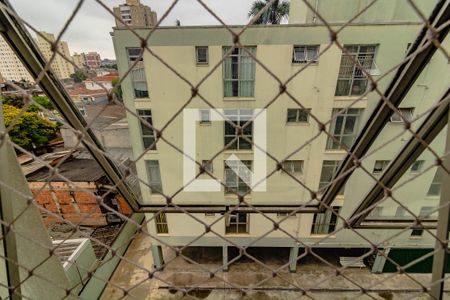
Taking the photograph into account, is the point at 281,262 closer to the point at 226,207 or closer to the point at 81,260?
the point at 81,260

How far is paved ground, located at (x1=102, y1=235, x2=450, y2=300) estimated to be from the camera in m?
3.18

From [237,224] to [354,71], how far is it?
2.22 m

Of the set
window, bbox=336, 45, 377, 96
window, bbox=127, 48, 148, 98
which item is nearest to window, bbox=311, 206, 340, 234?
window, bbox=336, 45, 377, 96

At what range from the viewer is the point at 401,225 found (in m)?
0.78

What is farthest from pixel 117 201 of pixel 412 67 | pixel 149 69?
pixel 412 67

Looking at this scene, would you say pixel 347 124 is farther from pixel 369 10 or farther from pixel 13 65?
pixel 13 65

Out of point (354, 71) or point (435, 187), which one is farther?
point (435, 187)

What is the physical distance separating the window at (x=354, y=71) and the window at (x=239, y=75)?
86 centimetres

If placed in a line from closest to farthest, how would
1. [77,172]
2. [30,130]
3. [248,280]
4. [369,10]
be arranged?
[369,10]
[248,280]
[77,172]
[30,130]

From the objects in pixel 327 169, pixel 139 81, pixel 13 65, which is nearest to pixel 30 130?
pixel 13 65

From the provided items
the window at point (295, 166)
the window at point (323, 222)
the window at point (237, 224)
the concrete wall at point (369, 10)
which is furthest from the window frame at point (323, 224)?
the concrete wall at point (369, 10)

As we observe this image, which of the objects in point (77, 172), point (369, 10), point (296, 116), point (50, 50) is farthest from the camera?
point (77, 172)

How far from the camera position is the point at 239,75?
245cm

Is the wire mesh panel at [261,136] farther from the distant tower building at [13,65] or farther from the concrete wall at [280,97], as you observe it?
the distant tower building at [13,65]
